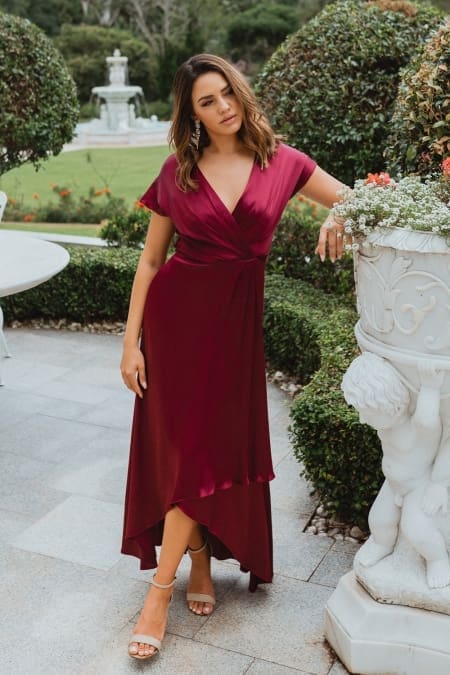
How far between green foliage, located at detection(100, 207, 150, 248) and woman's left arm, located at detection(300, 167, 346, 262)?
15.3 ft

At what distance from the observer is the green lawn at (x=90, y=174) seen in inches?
521

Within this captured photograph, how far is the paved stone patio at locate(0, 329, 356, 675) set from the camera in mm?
2705

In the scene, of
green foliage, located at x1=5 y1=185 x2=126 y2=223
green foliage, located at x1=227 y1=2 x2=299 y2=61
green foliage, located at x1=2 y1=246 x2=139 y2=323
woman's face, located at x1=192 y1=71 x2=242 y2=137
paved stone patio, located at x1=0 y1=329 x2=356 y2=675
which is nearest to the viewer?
woman's face, located at x1=192 y1=71 x2=242 y2=137

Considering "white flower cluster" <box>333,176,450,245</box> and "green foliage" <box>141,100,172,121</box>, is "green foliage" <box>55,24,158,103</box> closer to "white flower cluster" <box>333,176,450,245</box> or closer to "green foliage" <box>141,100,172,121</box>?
"green foliage" <box>141,100,172,121</box>

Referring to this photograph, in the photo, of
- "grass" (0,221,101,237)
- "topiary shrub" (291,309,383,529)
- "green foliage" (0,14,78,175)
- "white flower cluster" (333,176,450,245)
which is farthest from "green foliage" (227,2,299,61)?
"white flower cluster" (333,176,450,245)

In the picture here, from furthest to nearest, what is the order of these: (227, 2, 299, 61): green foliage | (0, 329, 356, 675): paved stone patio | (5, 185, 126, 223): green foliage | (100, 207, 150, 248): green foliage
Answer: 1. (227, 2, 299, 61): green foliage
2. (5, 185, 126, 223): green foliage
3. (100, 207, 150, 248): green foliage
4. (0, 329, 356, 675): paved stone patio

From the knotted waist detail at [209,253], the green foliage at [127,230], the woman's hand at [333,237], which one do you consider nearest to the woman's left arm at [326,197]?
the woman's hand at [333,237]

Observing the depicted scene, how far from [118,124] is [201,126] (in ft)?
67.1

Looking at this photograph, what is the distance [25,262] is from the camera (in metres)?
4.18

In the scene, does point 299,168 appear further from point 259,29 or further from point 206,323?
point 259,29

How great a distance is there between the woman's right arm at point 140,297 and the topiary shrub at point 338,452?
95 centimetres

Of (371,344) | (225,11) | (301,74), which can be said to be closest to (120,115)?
(225,11)

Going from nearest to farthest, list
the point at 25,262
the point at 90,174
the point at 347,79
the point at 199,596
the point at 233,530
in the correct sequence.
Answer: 1. the point at 233,530
2. the point at 199,596
3. the point at 25,262
4. the point at 347,79
5. the point at 90,174

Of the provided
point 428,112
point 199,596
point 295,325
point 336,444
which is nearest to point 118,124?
point 295,325
